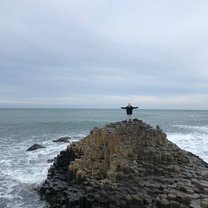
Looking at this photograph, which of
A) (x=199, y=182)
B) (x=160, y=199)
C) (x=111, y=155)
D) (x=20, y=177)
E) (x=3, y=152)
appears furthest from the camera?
(x=3, y=152)

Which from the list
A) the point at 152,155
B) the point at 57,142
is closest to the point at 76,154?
the point at 152,155

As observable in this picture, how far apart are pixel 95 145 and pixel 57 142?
14041 millimetres

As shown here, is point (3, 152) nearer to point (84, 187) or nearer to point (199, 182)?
point (84, 187)

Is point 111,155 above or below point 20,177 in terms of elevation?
above

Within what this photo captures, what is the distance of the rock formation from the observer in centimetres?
1171

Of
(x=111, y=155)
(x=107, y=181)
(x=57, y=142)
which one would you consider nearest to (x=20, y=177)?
(x=111, y=155)

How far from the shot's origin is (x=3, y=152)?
2572 centimetres

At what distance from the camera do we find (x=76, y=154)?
1814cm

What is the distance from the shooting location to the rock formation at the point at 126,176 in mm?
11711

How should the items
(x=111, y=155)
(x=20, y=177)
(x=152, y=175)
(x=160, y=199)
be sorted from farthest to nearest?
1. (x=20, y=177)
2. (x=111, y=155)
3. (x=152, y=175)
4. (x=160, y=199)

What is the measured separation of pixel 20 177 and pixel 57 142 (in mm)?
13566

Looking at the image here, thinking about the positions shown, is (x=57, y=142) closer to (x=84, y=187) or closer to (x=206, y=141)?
(x=206, y=141)

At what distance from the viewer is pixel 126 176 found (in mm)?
13922

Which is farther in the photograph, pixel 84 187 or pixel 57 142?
pixel 57 142
